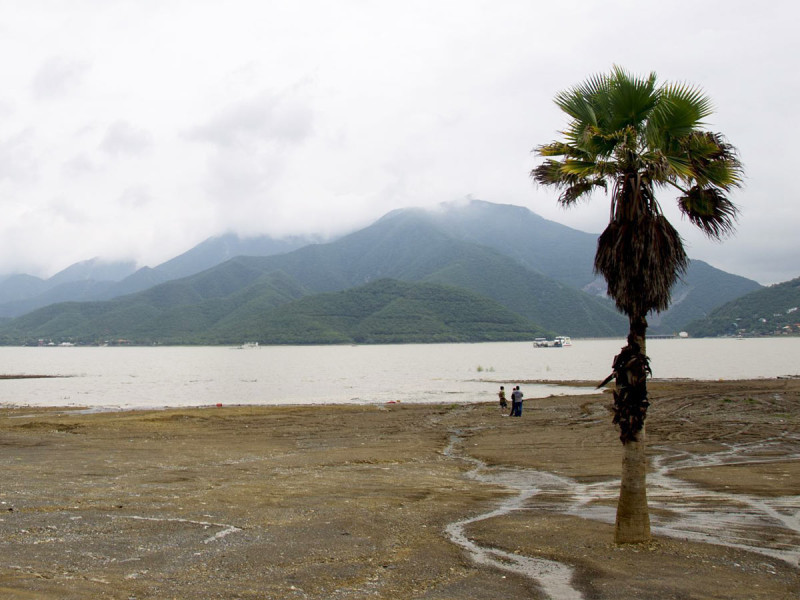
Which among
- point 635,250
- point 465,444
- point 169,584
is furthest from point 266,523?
point 465,444

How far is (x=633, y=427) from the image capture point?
10484 mm

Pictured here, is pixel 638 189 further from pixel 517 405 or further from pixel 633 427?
pixel 517 405

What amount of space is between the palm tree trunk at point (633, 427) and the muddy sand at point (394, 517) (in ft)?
1.25

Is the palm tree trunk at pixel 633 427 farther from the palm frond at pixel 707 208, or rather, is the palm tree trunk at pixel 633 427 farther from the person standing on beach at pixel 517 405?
the person standing on beach at pixel 517 405

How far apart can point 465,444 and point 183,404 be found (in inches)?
1457

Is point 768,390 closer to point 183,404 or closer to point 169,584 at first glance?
point 183,404

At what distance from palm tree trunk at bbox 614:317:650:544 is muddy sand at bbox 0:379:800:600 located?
1.25ft

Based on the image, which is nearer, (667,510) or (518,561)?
(518,561)

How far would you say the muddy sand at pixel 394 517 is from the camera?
→ 920cm

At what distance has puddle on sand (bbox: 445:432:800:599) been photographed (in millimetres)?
10438

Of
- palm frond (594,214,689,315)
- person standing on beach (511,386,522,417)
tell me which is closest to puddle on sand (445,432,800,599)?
palm frond (594,214,689,315)

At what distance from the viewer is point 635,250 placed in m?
10.5

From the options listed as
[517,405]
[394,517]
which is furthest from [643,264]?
[517,405]

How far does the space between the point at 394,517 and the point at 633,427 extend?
5.54m
